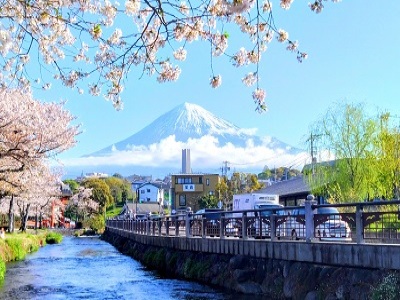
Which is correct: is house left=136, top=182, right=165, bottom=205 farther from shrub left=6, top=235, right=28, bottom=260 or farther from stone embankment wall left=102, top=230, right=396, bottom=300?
stone embankment wall left=102, top=230, right=396, bottom=300

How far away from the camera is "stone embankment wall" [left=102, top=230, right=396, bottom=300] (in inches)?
438

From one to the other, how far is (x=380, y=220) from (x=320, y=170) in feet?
89.4

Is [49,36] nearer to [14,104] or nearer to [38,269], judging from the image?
[14,104]

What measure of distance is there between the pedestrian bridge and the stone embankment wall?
0.62 feet

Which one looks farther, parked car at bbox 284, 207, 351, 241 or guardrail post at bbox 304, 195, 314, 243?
guardrail post at bbox 304, 195, 314, 243

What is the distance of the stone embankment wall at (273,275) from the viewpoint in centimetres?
1113

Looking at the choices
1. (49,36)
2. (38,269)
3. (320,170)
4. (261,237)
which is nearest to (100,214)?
(320,170)

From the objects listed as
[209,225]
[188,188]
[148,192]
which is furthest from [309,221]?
[148,192]

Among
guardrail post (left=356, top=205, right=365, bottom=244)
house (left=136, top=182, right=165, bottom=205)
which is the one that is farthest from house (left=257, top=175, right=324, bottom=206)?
house (left=136, top=182, right=165, bottom=205)

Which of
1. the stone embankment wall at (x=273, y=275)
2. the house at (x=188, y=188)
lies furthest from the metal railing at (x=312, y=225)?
the house at (x=188, y=188)

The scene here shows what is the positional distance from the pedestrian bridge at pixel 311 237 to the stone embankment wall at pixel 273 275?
188mm

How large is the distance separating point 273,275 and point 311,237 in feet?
6.21

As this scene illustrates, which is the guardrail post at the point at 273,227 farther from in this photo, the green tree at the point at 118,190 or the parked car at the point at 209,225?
the green tree at the point at 118,190

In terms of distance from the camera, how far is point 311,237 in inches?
535
